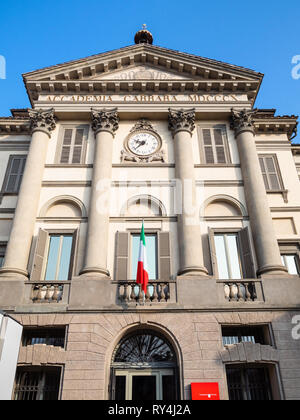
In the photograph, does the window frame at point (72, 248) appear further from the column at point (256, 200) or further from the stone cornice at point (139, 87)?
the stone cornice at point (139, 87)

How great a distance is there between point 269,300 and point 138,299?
4.61 m

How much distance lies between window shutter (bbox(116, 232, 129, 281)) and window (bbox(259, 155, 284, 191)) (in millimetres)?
7372

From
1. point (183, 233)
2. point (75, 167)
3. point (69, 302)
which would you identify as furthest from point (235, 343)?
point (75, 167)

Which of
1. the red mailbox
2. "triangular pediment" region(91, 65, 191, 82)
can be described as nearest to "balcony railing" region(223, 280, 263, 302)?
the red mailbox

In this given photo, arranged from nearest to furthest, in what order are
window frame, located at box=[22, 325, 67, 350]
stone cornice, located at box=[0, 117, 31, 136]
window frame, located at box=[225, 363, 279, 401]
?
window frame, located at box=[225, 363, 279, 401]
window frame, located at box=[22, 325, 67, 350]
stone cornice, located at box=[0, 117, 31, 136]

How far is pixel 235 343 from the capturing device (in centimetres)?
1196

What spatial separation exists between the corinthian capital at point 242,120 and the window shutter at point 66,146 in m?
8.01

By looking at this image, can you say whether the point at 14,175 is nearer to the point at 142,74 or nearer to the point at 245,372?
the point at 142,74

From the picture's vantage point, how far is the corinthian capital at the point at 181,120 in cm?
1702

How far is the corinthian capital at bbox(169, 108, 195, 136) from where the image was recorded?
1702cm

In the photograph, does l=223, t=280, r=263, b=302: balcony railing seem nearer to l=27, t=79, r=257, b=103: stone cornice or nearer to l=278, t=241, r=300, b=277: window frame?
l=278, t=241, r=300, b=277: window frame

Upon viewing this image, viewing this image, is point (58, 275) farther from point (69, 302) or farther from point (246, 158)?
point (246, 158)

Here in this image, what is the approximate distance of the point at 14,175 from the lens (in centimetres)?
1733

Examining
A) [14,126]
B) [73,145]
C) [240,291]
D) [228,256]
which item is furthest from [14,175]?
[240,291]
